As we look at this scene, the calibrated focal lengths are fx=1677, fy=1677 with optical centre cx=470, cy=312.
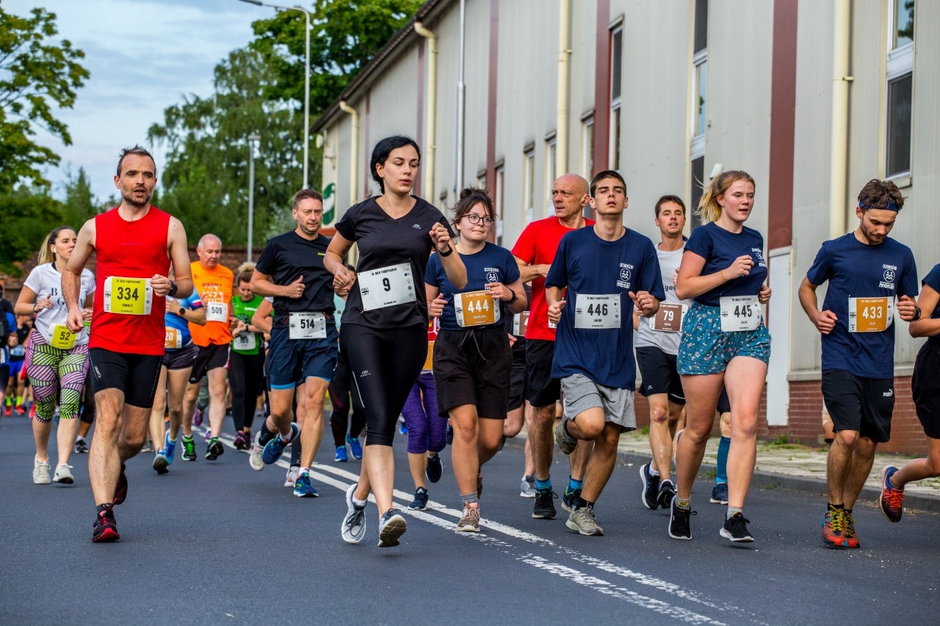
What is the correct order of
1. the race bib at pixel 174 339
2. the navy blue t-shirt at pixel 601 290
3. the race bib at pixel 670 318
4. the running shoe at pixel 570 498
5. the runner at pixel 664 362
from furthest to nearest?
the race bib at pixel 174 339, the race bib at pixel 670 318, the runner at pixel 664 362, the running shoe at pixel 570 498, the navy blue t-shirt at pixel 601 290

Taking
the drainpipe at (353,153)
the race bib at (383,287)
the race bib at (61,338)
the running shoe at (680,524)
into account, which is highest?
the drainpipe at (353,153)

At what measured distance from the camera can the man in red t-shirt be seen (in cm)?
1073

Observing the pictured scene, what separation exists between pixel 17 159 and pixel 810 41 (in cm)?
3146

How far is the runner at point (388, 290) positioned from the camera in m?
8.45

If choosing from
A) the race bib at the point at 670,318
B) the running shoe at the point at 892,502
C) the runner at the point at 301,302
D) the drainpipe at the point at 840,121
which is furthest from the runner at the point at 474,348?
the drainpipe at the point at 840,121

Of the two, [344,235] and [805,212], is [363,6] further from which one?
[344,235]

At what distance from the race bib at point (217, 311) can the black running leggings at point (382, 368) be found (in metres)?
8.42

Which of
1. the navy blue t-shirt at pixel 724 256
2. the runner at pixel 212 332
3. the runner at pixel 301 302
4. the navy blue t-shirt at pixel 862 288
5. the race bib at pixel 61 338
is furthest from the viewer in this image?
the runner at pixel 212 332

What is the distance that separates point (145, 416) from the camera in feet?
30.3

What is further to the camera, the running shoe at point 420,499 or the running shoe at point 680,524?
the running shoe at point 420,499

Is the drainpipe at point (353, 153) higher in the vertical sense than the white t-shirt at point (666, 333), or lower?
higher

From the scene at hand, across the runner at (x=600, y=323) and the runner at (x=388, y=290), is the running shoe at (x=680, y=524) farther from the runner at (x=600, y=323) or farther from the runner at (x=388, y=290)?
the runner at (x=388, y=290)

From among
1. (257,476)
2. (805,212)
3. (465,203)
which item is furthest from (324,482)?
(805,212)

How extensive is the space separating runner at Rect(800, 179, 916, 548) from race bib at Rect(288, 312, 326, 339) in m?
4.42
